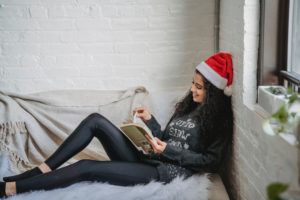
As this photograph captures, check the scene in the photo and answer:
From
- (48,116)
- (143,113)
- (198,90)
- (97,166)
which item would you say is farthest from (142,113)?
(48,116)

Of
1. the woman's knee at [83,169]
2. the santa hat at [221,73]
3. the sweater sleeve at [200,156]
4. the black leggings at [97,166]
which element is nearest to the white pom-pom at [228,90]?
the santa hat at [221,73]

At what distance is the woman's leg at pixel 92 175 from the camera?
2.31 meters

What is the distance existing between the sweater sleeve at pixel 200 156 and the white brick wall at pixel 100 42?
28.1 inches

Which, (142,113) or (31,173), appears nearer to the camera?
(31,173)

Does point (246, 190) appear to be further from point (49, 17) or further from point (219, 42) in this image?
point (49, 17)

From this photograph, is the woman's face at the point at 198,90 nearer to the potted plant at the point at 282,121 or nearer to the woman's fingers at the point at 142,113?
the woman's fingers at the point at 142,113

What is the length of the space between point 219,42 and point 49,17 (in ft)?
3.34

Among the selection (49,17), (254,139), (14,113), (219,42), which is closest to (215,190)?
(254,139)

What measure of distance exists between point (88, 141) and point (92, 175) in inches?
8.0

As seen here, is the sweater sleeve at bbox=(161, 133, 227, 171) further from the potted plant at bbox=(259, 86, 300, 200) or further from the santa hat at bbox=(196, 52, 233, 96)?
the potted plant at bbox=(259, 86, 300, 200)

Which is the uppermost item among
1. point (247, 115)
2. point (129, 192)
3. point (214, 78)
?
point (214, 78)

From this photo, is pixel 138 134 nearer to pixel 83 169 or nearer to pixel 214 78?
pixel 83 169

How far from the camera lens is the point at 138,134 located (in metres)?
2.30

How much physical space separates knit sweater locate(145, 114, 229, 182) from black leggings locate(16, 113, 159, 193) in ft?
0.22
